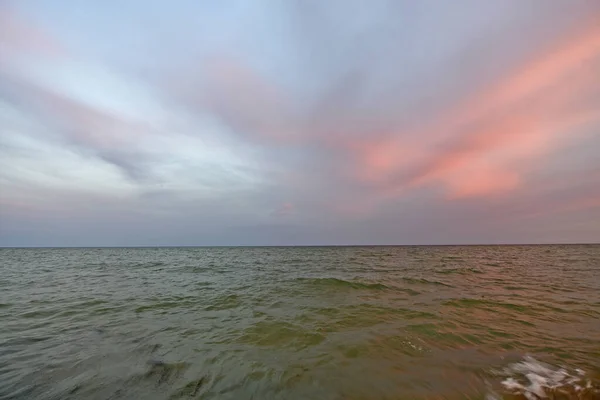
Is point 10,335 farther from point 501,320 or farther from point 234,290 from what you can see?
point 501,320

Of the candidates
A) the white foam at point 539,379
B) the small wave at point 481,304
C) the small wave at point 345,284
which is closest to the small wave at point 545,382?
the white foam at point 539,379

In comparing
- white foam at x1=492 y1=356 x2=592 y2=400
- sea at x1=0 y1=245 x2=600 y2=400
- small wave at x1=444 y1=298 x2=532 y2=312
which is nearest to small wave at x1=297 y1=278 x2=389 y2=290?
sea at x1=0 y1=245 x2=600 y2=400

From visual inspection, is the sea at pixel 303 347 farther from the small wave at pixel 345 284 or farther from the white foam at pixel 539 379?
the small wave at pixel 345 284

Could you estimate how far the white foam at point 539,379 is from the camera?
15.6 feet

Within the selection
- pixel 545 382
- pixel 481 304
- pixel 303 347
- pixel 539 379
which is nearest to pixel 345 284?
pixel 481 304

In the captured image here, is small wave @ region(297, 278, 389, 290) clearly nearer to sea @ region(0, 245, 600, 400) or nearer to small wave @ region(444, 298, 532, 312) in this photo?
sea @ region(0, 245, 600, 400)

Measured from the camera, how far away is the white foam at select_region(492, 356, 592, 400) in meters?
4.75

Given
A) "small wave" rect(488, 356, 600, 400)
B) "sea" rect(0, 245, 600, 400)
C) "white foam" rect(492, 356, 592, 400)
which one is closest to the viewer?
"small wave" rect(488, 356, 600, 400)

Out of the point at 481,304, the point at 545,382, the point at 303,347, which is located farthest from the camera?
the point at 481,304

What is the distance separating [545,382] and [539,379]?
116 mm

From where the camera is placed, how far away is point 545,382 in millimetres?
5000

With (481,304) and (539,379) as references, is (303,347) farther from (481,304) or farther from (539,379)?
(481,304)

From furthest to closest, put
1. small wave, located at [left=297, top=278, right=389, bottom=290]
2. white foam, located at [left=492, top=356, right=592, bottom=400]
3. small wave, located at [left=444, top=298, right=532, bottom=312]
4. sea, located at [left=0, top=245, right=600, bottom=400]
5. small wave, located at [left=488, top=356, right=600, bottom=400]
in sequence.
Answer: small wave, located at [left=297, top=278, right=389, bottom=290], small wave, located at [left=444, top=298, right=532, bottom=312], sea, located at [left=0, top=245, right=600, bottom=400], white foam, located at [left=492, top=356, right=592, bottom=400], small wave, located at [left=488, top=356, right=600, bottom=400]

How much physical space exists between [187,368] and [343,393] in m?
3.51
